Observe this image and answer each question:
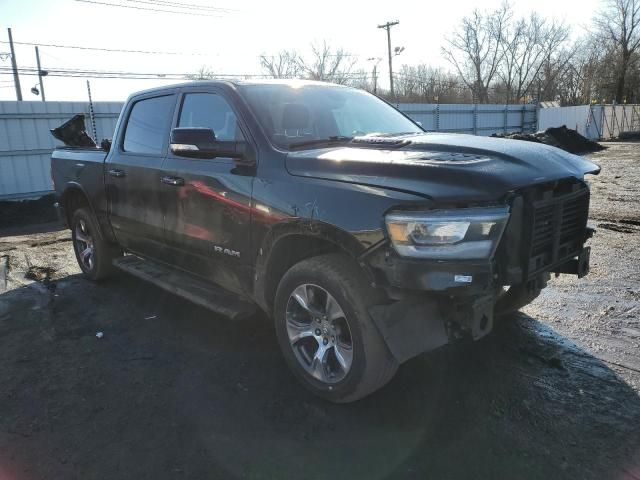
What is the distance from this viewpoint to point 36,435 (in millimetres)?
2885

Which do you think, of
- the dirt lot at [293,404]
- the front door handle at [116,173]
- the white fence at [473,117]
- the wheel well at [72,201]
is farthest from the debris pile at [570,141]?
the front door handle at [116,173]

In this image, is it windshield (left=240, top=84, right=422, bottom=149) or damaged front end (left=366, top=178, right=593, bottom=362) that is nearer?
damaged front end (left=366, top=178, right=593, bottom=362)

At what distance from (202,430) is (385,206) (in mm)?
1642

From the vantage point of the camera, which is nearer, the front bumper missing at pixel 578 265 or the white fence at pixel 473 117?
the front bumper missing at pixel 578 265

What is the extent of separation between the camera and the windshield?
3.52 meters

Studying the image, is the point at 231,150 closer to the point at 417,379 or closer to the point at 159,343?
the point at 159,343

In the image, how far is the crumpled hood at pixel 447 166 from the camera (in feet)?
8.17

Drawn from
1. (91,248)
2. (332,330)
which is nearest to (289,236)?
(332,330)

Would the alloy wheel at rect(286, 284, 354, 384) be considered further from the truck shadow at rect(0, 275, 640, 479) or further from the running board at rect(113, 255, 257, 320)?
the running board at rect(113, 255, 257, 320)

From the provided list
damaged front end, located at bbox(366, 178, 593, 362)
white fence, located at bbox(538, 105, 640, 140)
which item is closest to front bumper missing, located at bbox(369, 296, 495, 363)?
damaged front end, located at bbox(366, 178, 593, 362)

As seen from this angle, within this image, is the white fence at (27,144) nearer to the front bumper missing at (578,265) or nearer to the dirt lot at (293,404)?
the dirt lot at (293,404)

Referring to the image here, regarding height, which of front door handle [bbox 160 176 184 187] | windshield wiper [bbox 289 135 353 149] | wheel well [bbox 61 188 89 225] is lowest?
wheel well [bbox 61 188 89 225]

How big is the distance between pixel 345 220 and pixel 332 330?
0.71 m

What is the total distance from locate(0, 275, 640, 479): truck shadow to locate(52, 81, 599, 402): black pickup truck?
1.04 ft
